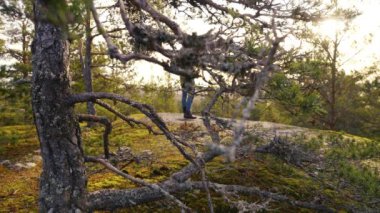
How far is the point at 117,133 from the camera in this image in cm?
1006

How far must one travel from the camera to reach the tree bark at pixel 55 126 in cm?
354

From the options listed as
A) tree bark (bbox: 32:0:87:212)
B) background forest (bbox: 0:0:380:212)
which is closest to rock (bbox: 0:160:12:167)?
background forest (bbox: 0:0:380:212)

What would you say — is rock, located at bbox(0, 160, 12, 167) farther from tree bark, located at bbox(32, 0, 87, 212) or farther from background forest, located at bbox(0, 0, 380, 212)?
tree bark, located at bbox(32, 0, 87, 212)

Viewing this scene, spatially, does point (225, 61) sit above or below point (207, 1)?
below

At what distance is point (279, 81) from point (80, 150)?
208 cm

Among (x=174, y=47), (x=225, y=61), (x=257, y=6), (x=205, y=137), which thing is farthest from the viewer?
(x=205, y=137)

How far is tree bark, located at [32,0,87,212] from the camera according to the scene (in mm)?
3539

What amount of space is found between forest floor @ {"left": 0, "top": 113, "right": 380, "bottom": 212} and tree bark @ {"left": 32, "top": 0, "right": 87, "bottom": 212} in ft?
2.69

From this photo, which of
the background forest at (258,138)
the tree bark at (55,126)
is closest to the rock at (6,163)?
the background forest at (258,138)

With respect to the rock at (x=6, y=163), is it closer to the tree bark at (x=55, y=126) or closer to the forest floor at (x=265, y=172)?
the forest floor at (x=265, y=172)

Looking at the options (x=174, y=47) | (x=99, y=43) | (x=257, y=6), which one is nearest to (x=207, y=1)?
(x=257, y=6)

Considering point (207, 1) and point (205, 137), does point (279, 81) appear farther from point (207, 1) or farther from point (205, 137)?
point (205, 137)

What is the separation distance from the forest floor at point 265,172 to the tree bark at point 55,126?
820 mm

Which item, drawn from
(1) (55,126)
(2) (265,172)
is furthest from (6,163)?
(2) (265,172)
